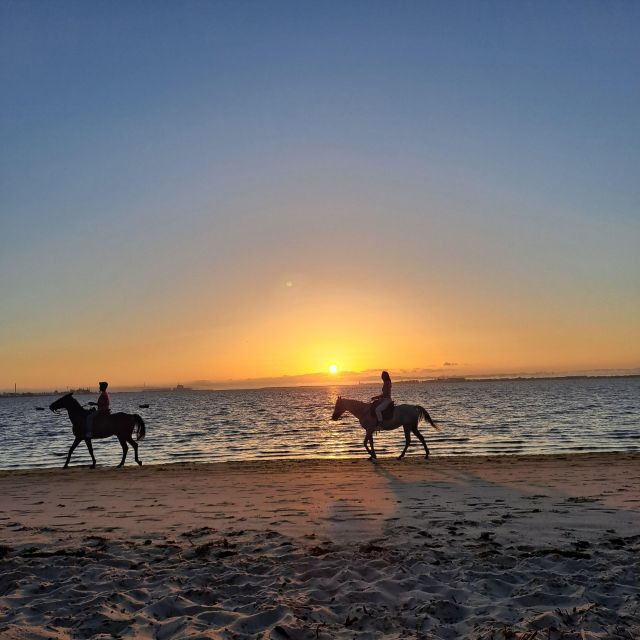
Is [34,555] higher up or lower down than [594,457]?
higher up

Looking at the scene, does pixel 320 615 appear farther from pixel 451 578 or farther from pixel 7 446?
pixel 7 446

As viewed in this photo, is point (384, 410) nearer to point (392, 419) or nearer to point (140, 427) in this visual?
point (392, 419)

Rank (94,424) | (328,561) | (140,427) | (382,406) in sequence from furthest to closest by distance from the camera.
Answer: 1. (140,427)
2. (94,424)
3. (382,406)
4. (328,561)

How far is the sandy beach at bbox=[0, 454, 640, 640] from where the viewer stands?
16.7ft

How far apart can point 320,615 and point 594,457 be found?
53.3 feet

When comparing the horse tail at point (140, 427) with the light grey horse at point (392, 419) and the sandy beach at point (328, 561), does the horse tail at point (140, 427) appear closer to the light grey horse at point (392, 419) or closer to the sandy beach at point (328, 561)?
the light grey horse at point (392, 419)

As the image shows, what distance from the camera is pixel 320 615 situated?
5.26 meters

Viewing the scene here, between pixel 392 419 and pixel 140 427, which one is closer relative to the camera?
pixel 392 419

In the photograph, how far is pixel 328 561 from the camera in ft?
22.6

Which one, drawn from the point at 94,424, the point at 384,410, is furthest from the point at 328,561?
the point at 94,424

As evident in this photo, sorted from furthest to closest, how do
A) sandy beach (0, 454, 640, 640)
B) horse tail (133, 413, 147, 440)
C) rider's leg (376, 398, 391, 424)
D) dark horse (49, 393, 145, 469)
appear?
horse tail (133, 413, 147, 440), dark horse (49, 393, 145, 469), rider's leg (376, 398, 391, 424), sandy beach (0, 454, 640, 640)

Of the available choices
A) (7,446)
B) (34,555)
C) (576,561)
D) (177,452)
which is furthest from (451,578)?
(7,446)

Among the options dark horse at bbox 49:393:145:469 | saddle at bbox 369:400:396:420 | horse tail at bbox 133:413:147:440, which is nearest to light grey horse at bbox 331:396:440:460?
saddle at bbox 369:400:396:420

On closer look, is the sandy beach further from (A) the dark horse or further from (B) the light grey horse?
(A) the dark horse
